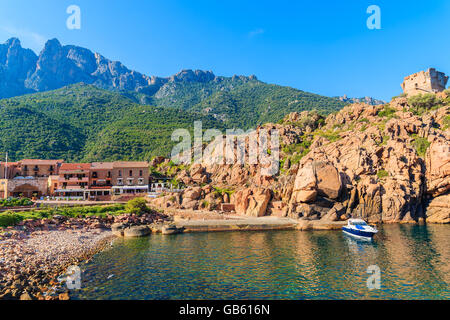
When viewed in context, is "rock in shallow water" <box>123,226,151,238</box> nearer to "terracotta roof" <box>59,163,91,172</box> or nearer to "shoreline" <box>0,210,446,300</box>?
"shoreline" <box>0,210,446,300</box>

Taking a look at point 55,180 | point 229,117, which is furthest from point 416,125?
point 229,117

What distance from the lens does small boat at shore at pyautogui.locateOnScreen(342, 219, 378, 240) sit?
34.7 metres

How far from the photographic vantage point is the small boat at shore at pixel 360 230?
34700 millimetres

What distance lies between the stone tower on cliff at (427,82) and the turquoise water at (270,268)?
75630mm

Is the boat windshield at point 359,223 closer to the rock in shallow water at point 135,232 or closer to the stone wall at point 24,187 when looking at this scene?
the rock in shallow water at point 135,232

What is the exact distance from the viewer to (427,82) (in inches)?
3612

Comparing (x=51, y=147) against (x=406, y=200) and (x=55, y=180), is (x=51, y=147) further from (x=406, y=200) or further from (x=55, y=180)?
(x=406, y=200)

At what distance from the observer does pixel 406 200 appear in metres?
47.3

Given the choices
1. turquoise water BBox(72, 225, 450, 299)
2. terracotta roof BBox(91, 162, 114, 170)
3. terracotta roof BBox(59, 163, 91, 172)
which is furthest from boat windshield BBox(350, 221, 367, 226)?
terracotta roof BBox(59, 163, 91, 172)

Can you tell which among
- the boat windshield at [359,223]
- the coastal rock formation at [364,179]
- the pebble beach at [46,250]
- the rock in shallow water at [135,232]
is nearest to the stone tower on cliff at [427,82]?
the coastal rock formation at [364,179]

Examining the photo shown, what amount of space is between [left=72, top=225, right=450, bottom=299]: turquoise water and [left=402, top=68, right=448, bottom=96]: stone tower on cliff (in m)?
75.6

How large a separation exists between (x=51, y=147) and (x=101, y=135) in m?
20.3

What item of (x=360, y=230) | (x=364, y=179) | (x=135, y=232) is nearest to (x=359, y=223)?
(x=360, y=230)

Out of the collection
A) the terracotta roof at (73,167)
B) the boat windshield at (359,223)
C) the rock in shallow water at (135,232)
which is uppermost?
the terracotta roof at (73,167)
